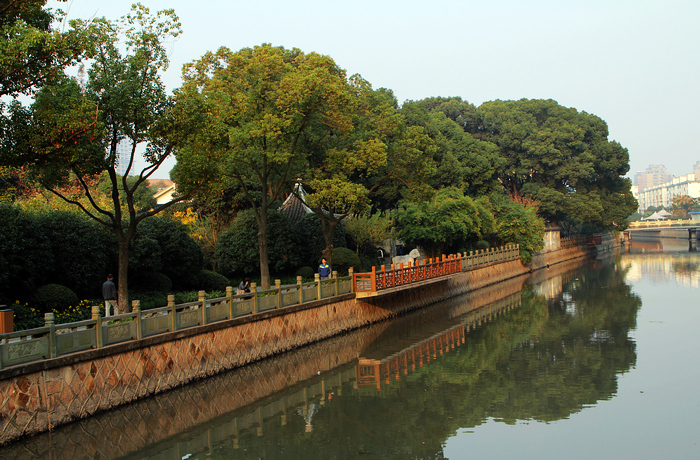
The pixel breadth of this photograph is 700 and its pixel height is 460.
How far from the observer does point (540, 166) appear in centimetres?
6575

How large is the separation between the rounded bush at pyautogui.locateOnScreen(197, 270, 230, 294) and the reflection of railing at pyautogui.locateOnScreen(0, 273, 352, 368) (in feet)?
16.9

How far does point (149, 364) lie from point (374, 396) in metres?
5.60

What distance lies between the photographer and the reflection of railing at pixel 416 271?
25.3 m

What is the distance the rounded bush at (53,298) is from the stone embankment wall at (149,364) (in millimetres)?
4889

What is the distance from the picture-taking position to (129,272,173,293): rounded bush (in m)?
23.6

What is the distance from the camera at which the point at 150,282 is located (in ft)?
78.2

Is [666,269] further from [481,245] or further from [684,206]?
[684,206]

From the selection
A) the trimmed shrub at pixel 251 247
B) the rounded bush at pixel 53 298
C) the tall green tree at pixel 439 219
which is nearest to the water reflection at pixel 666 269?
the tall green tree at pixel 439 219

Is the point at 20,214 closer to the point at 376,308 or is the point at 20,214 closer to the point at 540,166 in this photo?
the point at 376,308

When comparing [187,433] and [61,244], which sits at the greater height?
[61,244]

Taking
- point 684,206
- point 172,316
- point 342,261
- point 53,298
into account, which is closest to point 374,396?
point 172,316

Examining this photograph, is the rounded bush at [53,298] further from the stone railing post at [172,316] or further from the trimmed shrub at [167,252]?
the stone railing post at [172,316]

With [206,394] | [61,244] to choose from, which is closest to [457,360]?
[206,394]

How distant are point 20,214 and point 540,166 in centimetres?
5520
